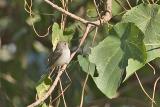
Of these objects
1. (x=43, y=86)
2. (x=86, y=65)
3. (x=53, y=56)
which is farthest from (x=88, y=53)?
(x=53, y=56)

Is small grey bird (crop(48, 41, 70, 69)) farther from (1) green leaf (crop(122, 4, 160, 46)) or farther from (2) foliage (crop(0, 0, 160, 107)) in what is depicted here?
(1) green leaf (crop(122, 4, 160, 46))

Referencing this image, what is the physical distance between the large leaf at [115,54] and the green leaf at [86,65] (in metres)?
0.09

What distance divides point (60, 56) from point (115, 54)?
2.44 feet

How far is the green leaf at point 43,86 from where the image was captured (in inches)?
104

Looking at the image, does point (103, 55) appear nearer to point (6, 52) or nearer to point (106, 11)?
point (106, 11)

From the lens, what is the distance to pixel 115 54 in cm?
256

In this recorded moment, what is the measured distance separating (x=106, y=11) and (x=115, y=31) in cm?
22

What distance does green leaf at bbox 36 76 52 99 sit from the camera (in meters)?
2.65

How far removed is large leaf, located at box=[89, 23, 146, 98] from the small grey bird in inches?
17.3

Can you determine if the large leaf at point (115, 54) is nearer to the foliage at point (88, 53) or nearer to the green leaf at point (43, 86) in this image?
the foliage at point (88, 53)

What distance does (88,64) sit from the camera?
9.03ft

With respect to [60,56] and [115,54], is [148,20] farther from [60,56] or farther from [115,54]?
[60,56]

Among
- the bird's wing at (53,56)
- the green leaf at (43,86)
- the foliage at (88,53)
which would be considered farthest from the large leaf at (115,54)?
the bird's wing at (53,56)

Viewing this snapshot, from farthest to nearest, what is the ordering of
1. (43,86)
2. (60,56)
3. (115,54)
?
(60,56), (43,86), (115,54)
